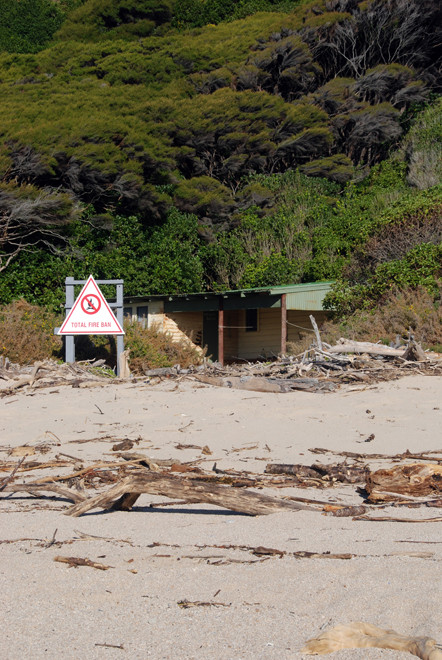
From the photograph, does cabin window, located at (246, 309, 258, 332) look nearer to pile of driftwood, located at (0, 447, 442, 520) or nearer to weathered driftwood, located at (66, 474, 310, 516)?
pile of driftwood, located at (0, 447, 442, 520)

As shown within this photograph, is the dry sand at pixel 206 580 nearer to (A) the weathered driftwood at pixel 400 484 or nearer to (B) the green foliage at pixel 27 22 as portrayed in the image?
(A) the weathered driftwood at pixel 400 484

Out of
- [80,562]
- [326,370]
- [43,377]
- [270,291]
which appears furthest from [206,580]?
[270,291]

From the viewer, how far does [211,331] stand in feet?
79.0

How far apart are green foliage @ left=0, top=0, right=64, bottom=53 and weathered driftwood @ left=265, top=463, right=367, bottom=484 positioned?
45.8 meters

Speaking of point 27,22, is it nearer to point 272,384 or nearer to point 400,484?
point 272,384

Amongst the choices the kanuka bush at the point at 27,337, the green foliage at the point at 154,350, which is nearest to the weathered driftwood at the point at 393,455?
the green foliage at the point at 154,350

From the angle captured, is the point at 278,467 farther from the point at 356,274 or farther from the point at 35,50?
the point at 35,50

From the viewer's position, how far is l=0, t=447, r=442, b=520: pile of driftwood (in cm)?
436

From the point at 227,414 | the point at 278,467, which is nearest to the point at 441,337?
the point at 227,414

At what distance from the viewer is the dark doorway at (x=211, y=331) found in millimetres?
23969

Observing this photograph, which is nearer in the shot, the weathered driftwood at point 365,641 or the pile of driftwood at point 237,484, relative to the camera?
the weathered driftwood at point 365,641

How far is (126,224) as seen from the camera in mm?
26734

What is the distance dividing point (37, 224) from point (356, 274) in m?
10.6

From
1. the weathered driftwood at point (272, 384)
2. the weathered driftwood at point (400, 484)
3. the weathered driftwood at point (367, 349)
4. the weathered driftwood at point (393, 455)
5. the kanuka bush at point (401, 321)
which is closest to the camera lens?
the weathered driftwood at point (400, 484)
